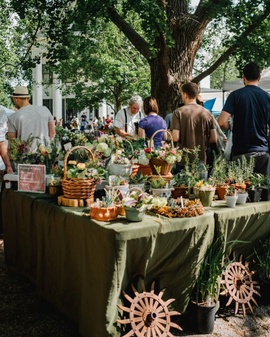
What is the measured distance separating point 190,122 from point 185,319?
1.87 meters

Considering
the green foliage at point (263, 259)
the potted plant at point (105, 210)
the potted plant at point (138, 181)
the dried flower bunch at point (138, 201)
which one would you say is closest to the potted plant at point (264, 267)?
the green foliage at point (263, 259)

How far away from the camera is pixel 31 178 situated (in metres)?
3.47

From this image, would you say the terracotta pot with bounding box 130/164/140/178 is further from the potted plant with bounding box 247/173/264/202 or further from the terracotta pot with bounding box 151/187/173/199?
the potted plant with bounding box 247/173/264/202

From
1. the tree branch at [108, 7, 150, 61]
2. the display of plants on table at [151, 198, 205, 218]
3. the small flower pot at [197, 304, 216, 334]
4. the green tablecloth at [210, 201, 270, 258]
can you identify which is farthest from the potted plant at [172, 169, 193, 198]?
the tree branch at [108, 7, 150, 61]

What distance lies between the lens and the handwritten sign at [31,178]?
342 cm

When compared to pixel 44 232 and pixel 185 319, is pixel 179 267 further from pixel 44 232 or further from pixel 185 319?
pixel 44 232

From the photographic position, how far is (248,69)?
12.4ft

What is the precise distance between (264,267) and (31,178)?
195 centimetres

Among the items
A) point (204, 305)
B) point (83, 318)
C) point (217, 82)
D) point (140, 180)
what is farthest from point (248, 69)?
point (217, 82)

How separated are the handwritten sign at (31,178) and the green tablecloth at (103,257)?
8cm

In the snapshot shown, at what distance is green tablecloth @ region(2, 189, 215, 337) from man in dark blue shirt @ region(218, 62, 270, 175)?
3.66 feet

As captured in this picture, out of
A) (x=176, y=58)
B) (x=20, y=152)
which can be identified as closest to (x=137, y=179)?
(x=20, y=152)

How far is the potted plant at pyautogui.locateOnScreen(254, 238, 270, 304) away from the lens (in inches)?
130

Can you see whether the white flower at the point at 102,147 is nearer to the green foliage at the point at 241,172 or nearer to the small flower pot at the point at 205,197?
the small flower pot at the point at 205,197
